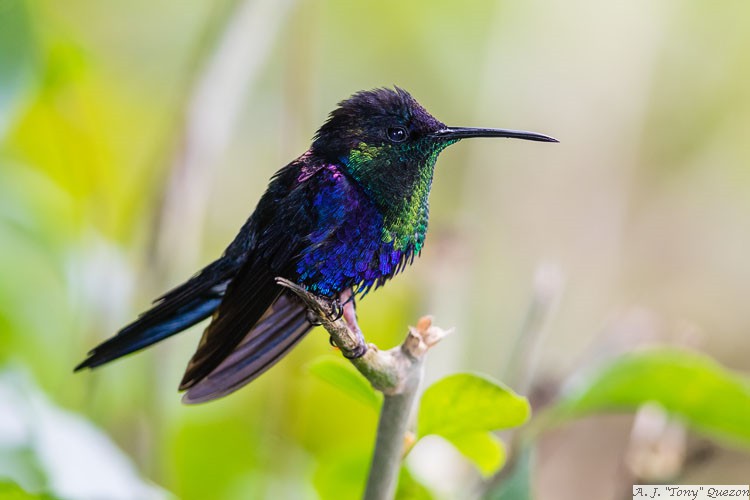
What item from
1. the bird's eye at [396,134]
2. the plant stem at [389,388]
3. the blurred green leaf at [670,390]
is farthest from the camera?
the blurred green leaf at [670,390]

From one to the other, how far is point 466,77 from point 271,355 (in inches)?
140

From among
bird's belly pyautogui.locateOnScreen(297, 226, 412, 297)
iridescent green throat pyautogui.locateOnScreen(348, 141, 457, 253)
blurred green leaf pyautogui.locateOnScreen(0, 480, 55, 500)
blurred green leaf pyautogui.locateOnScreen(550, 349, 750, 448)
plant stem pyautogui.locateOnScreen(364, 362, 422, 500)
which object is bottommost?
blurred green leaf pyautogui.locateOnScreen(0, 480, 55, 500)

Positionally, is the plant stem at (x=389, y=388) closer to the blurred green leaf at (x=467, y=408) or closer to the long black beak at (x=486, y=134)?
the blurred green leaf at (x=467, y=408)

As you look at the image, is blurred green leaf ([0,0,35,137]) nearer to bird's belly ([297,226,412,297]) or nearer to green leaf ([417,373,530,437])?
bird's belly ([297,226,412,297])

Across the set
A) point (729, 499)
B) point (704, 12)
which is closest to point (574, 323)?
point (704, 12)

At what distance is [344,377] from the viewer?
4.66ft

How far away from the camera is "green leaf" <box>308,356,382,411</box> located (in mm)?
1418

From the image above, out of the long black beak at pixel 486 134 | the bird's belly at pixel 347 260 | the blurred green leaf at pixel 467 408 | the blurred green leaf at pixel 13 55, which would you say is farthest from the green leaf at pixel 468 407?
the blurred green leaf at pixel 13 55

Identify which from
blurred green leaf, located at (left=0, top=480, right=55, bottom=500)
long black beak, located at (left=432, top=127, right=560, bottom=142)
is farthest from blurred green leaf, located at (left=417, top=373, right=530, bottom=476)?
blurred green leaf, located at (left=0, top=480, right=55, bottom=500)

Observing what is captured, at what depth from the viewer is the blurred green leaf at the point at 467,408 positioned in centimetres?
134

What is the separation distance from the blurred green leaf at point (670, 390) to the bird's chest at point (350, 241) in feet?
1.43

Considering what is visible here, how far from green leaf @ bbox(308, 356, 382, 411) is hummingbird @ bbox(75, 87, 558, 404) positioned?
0.32 feet

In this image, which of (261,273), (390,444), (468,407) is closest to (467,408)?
(468,407)

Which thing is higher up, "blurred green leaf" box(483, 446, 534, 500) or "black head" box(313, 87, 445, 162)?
"black head" box(313, 87, 445, 162)
